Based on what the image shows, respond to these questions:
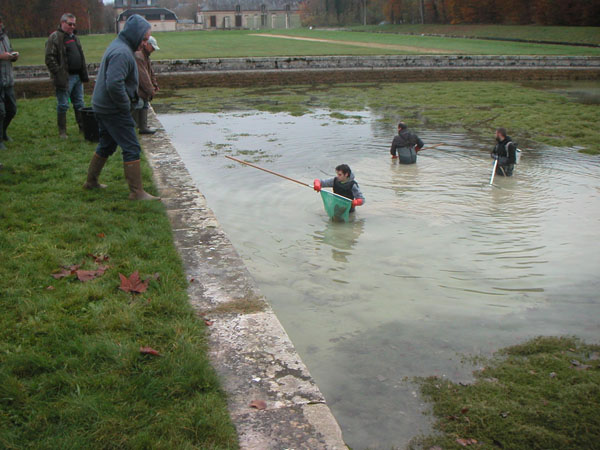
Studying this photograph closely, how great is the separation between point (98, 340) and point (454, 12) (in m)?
77.9

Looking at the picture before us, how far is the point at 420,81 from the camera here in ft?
85.0

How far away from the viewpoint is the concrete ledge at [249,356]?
2.98m

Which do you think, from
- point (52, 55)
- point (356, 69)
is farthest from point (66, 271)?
point (356, 69)

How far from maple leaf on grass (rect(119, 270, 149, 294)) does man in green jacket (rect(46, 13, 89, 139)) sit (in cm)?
658

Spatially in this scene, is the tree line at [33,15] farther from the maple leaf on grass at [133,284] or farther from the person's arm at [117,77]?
the maple leaf on grass at [133,284]

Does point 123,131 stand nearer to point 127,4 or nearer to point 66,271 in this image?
point 66,271

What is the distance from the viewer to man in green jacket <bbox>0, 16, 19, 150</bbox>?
905cm

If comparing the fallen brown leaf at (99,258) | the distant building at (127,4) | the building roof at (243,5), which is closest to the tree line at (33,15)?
the building roof at (243,5)

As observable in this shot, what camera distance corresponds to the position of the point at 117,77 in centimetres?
632

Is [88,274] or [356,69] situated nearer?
[88,274]

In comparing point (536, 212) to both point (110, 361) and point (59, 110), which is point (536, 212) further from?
point (59, 110)

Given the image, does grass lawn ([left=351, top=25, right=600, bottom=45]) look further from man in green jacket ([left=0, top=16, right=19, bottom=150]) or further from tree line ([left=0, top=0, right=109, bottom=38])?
man in green jacket ([left=0, top=16, right=19, bottom=150])

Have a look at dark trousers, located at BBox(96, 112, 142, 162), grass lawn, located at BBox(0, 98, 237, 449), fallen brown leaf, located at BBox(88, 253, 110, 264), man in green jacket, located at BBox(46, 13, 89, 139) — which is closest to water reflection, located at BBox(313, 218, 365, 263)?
grass lawn, located at BBox(0, 98, 237, 449)

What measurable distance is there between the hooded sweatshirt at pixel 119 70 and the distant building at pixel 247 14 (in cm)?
11135
